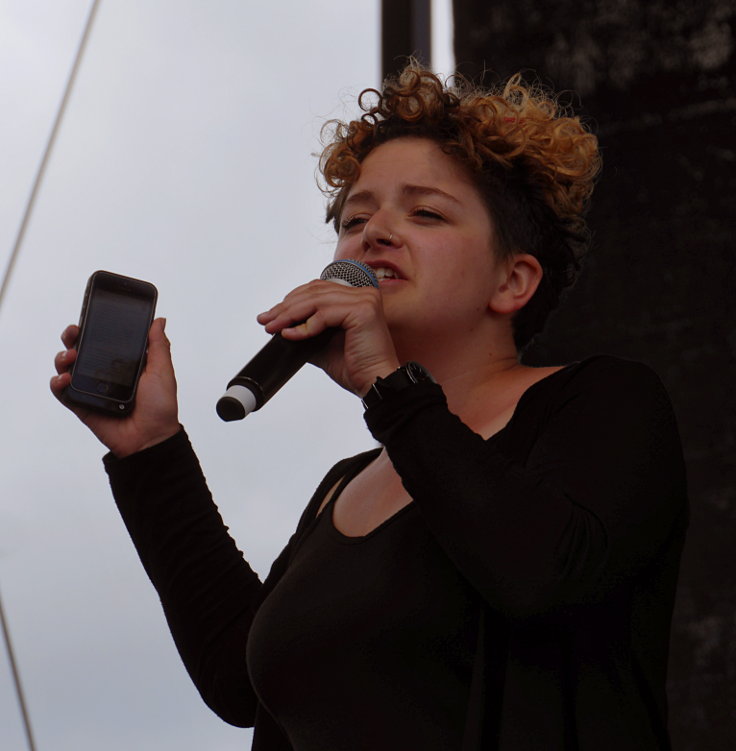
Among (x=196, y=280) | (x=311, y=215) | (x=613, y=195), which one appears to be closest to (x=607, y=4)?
(x=613, y=195)

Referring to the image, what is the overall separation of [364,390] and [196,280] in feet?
3.01

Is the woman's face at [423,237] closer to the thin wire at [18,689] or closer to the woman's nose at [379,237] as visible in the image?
the woman's nose at [379,237]

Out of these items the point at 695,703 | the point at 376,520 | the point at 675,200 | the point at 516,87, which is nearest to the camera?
the point at 376,520

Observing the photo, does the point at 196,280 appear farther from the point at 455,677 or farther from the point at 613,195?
the point at 455,677

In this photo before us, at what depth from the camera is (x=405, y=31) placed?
1.99 m

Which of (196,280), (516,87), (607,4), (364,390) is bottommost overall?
(364,390)

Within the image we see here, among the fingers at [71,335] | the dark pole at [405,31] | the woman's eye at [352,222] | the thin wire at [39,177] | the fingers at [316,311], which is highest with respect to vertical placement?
the dark pole at [405,31]

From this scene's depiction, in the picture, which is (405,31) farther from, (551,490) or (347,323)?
(551,490)

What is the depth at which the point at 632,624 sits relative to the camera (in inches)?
35.0

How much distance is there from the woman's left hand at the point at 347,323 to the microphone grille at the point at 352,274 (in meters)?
0.09

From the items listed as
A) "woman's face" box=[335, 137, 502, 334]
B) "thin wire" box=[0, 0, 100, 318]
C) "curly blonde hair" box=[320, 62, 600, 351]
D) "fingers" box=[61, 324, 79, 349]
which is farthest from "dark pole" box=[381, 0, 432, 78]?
"fingers" box=[61, 324, 79, 349]

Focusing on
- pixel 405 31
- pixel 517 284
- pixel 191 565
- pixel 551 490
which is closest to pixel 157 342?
pixel 191 565

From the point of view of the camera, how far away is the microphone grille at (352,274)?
3.33 ft

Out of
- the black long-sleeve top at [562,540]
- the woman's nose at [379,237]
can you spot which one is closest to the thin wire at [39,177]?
the woman's nose at [379,237]
